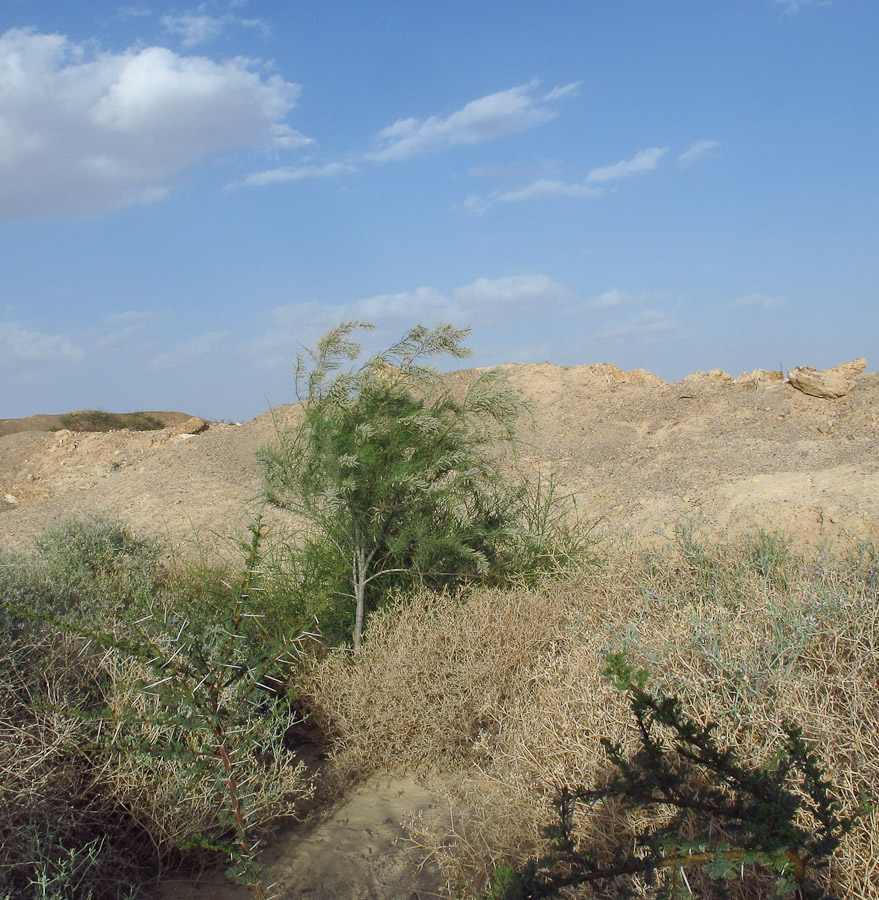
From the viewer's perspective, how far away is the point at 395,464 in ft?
15.4

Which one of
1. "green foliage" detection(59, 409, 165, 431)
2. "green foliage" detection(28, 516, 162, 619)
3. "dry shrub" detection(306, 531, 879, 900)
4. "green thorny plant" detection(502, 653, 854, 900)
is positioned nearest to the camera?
"green thorny plant" detection(502, 653, 854, 900)

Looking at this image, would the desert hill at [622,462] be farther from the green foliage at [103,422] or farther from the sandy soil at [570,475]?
the green foliage at [103,422]

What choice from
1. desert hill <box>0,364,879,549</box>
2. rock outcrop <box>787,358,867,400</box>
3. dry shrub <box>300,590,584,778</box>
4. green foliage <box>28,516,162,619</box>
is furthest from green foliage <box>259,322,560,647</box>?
rock outcrop <box>787,358,867,400</box>

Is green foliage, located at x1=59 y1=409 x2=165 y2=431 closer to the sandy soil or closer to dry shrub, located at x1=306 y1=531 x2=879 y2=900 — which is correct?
the sandy soil

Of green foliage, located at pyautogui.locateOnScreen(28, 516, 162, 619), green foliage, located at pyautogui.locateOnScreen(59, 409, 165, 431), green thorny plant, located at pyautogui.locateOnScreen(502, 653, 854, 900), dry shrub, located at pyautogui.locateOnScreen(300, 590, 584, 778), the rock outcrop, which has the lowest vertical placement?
dry shrub, located at pyautogui.locateOnScreen(300, 590, 584, 778)

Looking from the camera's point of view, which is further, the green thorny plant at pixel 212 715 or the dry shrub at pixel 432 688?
the dry shrub at pixel 432 688

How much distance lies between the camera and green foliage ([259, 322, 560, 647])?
472 centimetres

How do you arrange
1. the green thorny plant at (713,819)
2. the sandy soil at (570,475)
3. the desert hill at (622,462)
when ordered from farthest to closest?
1. the desert hill at (622,462)
2. the sandy soil at (570,475)
3. the green thorny plant at (713,819)

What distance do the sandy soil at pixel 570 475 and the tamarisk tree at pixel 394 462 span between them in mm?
809

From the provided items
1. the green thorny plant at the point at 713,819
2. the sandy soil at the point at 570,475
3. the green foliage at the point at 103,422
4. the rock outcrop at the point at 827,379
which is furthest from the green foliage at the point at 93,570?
the green foliage at the point at 103,422

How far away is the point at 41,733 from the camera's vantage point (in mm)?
2855

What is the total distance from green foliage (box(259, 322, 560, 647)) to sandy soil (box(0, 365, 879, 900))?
0.85 m

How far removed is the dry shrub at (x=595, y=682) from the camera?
2.42 metres

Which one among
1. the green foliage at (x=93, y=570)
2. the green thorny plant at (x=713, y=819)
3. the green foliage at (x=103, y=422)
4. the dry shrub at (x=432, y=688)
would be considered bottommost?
the dry shrub at (x=432, y=688)
